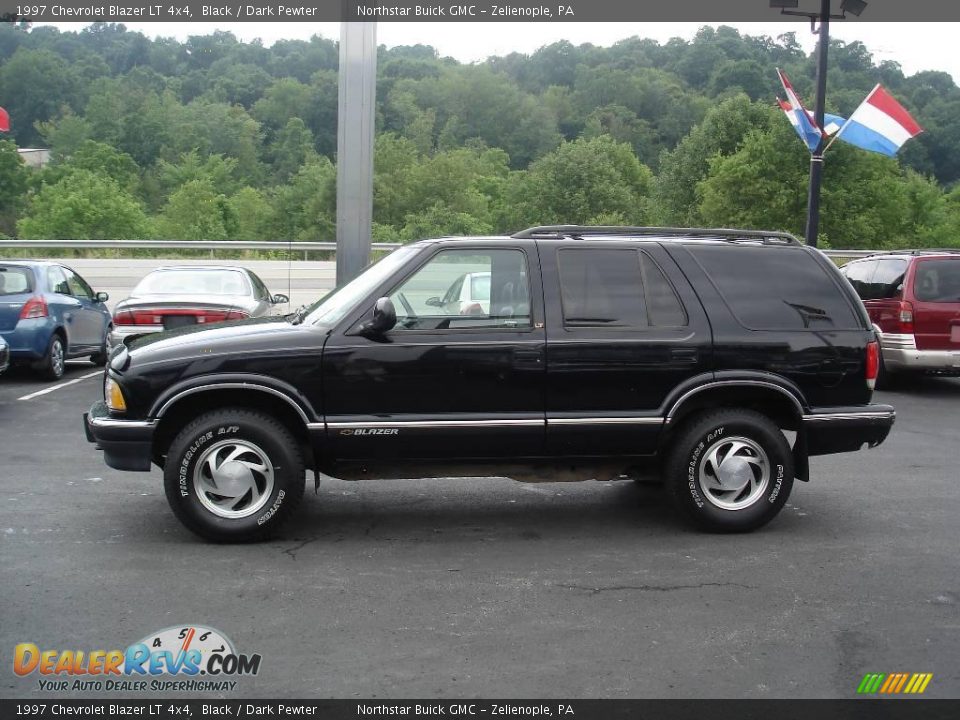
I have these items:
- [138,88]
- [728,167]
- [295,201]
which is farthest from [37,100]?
[728,167]

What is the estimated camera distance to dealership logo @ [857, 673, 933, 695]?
407 centimetres

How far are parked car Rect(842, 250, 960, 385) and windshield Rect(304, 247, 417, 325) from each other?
7.65 metres

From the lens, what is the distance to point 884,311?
12.9 m

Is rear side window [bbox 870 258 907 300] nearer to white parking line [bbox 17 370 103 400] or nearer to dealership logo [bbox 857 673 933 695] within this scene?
dealership logo [bbox 857 673 933 695]

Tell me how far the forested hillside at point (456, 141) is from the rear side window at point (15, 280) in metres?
42.6

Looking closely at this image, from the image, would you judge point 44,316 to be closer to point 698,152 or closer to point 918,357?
point 918,357

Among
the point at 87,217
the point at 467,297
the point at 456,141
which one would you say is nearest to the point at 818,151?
the point at 467,297

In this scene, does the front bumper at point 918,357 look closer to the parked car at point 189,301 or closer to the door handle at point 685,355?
the door handle at point 685,355

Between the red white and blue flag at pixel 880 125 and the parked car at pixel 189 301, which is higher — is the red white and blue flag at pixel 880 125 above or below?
A: above

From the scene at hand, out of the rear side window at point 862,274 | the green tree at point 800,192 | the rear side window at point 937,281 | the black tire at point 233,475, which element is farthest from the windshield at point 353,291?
the green tree at point 800,192

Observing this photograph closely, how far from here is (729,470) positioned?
20.7 ft

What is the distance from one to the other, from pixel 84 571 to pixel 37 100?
104113 millimetres

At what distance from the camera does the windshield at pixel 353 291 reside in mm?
6156

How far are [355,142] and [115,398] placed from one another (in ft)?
24.3
